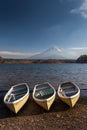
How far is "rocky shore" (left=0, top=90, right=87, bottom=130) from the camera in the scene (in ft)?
31.5

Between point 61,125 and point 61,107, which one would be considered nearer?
point 61,125

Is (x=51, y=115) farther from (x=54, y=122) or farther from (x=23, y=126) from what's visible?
(x=23, y=126)

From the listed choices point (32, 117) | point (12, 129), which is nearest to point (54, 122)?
point (32, 117)

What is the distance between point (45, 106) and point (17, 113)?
2.21 metres

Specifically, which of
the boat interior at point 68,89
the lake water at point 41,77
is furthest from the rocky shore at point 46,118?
the lake water at point 41,77

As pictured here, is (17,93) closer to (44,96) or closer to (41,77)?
(44,96)

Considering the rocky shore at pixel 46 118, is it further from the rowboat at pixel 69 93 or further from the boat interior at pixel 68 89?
the boat interior at pixel 68 89

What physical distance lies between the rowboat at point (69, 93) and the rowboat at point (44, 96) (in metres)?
0.81

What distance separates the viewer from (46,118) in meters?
11.0

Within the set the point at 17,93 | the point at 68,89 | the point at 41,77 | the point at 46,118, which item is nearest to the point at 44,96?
the point at 17,93

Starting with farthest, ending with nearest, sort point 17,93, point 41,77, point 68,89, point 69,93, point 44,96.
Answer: point 41,77 → point 68,89 → point 17,93 → point 69,93 → point 44,96

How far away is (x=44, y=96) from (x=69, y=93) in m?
2.48

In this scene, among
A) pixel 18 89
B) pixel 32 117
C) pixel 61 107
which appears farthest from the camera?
pixel 18 89

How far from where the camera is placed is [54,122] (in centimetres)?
1023
